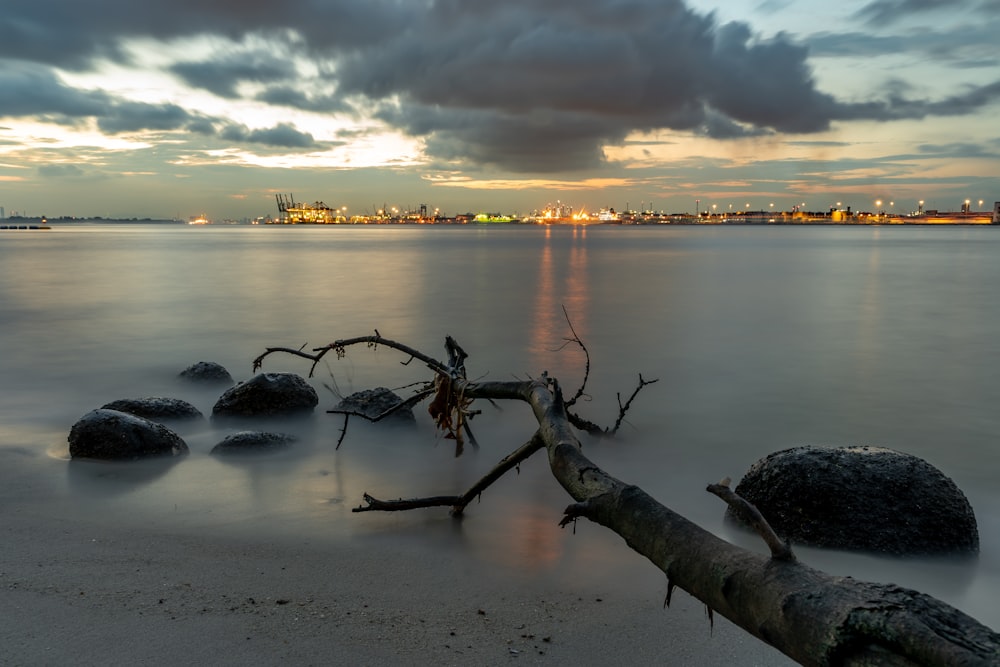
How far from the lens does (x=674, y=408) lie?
388 inches

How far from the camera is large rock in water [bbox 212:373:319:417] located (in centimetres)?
825

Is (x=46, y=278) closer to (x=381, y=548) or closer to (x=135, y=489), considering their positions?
(x=135, y=489)

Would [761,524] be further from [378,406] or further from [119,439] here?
[378,406]

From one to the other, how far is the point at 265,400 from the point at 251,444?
1.44 m

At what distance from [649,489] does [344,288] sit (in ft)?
80.6

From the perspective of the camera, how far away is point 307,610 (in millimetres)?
3881

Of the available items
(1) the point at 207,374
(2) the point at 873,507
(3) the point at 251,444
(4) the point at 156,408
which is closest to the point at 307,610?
(3) the point at 251,444

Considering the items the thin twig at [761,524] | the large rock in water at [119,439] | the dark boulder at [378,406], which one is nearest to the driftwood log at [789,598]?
the thin twig at [761,524]

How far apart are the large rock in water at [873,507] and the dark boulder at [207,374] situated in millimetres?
8451

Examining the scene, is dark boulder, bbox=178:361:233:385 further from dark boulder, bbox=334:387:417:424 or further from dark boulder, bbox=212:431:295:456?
dark boulder, bbox=212:431:295:456

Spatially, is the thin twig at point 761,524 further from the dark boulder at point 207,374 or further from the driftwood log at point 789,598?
the dark boulder at point 207,374

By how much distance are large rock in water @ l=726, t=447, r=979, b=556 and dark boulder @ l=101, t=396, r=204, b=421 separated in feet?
21.3

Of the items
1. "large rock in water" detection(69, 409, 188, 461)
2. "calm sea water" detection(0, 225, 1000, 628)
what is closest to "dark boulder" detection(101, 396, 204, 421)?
"calm sea water" detection(0, 225, 1000, 628)

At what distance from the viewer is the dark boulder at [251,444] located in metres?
6.86
